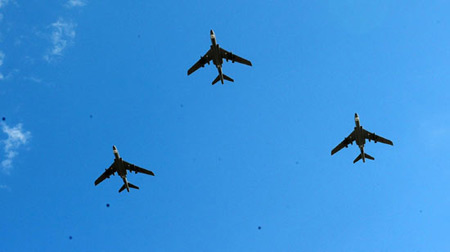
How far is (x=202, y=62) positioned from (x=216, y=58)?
3180 mm

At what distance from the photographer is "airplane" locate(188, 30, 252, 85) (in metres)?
94.2

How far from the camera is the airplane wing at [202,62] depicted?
9612cm

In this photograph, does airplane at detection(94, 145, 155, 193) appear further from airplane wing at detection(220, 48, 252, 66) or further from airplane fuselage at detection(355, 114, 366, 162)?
airplane fuselage at detection(355, 114, 366, 162)

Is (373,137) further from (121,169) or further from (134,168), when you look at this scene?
(121,169)

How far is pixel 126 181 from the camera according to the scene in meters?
95.3

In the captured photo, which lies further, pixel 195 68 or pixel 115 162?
pixel 195 68

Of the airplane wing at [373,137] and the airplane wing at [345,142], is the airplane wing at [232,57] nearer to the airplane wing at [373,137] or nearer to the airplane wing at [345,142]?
the airplane wing at [345,142]

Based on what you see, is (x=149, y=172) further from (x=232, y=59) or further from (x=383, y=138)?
(x=383, y=138)

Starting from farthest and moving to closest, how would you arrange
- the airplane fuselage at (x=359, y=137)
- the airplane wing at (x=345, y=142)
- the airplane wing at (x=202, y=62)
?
the airplane wing at (x=202, y=62) < the airplane wing at (x=345, y=142) < the airplane fuselage at (x=359, y=137)

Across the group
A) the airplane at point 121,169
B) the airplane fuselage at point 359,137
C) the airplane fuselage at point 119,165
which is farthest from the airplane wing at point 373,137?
the airplane fuselage at point 119,165

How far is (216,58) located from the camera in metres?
95.8

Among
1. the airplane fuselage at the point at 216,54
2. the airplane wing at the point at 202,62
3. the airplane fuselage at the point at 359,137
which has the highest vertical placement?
the airplane wing at the point at 202,62

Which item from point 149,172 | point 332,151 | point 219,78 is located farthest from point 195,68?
point 332,151

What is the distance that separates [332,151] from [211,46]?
93.4 ft
